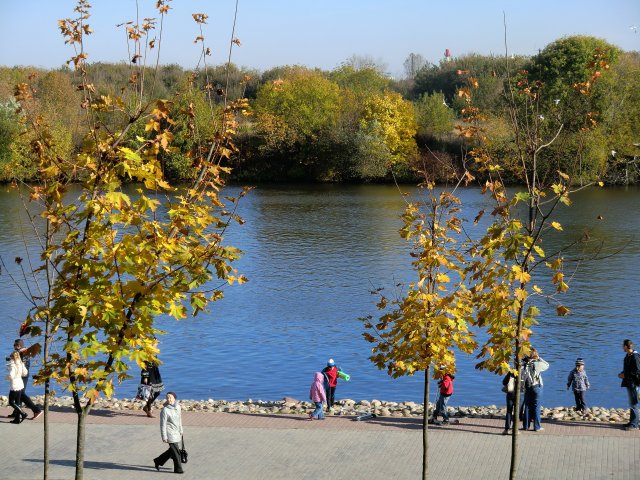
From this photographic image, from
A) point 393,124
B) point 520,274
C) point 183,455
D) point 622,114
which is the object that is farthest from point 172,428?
point 393,124

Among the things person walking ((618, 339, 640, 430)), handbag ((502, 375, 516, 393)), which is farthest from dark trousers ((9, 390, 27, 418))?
person walking ((618, 339, 640, 430))

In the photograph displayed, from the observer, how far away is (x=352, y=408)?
776 inches

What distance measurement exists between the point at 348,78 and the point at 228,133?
98.0m

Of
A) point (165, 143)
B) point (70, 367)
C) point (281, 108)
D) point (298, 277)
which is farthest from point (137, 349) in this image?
point (281, 108)

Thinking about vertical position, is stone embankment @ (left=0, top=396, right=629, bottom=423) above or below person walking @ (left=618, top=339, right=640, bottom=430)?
below

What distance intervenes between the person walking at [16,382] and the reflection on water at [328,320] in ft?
17.7

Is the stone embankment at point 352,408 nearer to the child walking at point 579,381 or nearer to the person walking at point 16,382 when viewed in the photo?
the child walking at point 579,381

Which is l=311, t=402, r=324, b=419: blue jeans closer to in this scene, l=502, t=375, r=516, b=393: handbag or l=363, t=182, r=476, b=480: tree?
l=502, t=375, r=516, b=393: handbag

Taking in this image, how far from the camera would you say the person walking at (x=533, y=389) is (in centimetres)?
1661

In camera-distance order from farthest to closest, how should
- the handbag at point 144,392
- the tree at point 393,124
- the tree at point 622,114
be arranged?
1. the tree at point 393,124
2. the tree at point 622,114
3. the handbag at point 144,392

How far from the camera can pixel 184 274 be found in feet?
35.0

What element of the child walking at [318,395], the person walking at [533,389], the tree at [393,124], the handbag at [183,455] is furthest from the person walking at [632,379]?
the tree at [393,124]

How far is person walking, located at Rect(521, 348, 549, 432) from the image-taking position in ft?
54.5

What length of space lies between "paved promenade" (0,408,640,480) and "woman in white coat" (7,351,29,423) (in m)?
0.21
